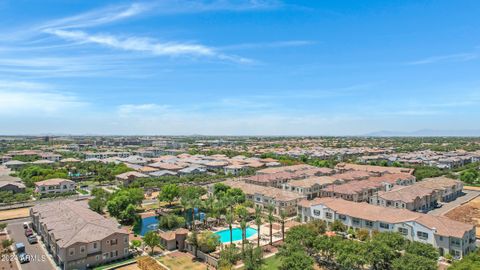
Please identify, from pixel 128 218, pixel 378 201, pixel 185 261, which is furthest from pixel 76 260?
pixel 378 201

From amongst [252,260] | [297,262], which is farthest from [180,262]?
[297,262]

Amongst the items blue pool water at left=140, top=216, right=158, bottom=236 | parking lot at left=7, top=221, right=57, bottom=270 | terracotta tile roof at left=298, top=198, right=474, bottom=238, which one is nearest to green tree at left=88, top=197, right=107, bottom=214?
→ blue pool water at left=140, top=216, right=158, bottom=236

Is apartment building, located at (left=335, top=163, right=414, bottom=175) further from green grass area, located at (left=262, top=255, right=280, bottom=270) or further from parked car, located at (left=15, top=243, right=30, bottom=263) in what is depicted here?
parked car, located at (left=15, top=243, right=30, bottom=263)

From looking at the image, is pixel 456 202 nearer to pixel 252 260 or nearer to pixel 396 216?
pixel 396 216

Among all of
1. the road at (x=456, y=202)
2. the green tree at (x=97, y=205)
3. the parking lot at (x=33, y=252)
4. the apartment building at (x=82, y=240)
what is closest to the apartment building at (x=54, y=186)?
the parking lot at (x=33, y=252)

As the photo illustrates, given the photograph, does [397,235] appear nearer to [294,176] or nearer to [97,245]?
[97,245]
